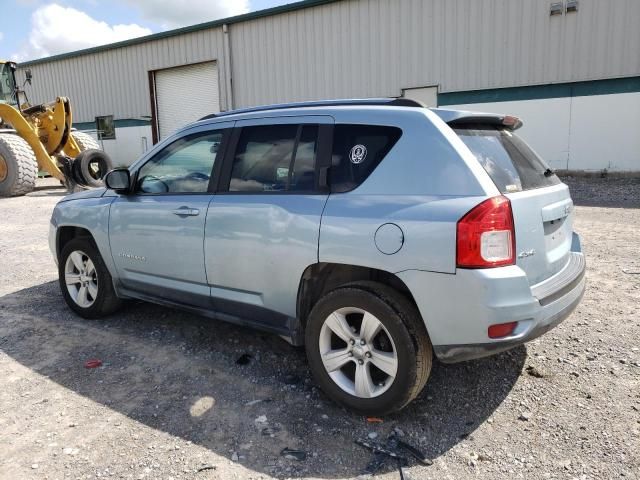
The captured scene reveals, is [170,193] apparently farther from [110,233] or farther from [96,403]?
[96,403]

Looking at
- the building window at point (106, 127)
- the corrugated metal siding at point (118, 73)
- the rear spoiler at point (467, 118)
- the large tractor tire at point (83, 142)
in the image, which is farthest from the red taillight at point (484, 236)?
the building window at point (106, 127)

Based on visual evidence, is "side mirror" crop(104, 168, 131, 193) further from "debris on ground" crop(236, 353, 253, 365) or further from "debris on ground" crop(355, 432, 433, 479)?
"debris on ground" crop(355, 432, 433, 479)

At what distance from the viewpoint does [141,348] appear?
156 inches

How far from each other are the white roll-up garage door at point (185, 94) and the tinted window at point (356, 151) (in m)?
17.7

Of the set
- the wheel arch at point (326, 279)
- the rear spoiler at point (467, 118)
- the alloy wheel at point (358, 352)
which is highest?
the rear spoiler at point (467, 118)

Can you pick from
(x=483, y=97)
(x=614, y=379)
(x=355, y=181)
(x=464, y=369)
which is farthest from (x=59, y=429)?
(x=483, y=97)

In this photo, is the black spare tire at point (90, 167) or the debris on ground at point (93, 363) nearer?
the debris on ground at point (93, 363)

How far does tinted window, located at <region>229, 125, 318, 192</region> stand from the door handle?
322 millimetres

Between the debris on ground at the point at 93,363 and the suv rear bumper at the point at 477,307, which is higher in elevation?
the suv rear bumper at the point at 477,307

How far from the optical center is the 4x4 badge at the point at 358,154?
2936mm

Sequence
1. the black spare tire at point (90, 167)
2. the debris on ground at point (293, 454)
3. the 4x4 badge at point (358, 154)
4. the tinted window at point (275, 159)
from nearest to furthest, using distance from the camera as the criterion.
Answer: the debris on ground at point (293, 454) → the 4x4 badge at point (358, 154) → the tinted window at point (275, 159) → the black spare tire at point (90, 167)

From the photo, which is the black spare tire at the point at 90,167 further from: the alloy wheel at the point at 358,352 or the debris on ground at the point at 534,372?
the debris on ground at the point at 534,372

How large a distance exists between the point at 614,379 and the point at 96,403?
338 centimetres

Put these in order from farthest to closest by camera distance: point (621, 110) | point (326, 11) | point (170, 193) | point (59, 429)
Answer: point (326, 11) < point (621, 110) < point (170, 193) < point (59, 429)
